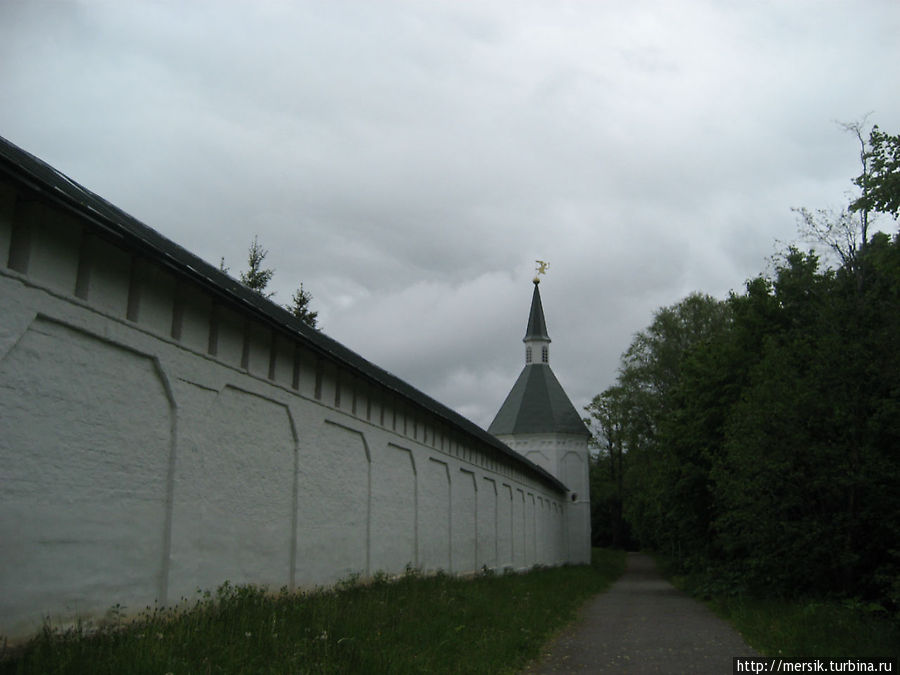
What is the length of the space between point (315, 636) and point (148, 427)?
2904 millimetres

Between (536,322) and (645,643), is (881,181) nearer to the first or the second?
(645,643)

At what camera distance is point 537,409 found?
163 ft

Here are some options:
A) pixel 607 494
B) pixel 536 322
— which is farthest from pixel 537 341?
pixel 607 494

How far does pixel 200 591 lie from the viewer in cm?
941

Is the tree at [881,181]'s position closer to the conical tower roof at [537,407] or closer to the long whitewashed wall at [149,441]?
the long whitewashed wall at [149,441]

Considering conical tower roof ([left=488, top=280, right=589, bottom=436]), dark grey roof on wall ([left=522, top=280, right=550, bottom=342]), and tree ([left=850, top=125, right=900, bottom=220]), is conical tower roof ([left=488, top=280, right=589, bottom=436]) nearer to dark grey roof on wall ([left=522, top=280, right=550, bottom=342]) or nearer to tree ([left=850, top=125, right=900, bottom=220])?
dark grey roof on wall ([left=522, top=280, right=550, bottom=342])

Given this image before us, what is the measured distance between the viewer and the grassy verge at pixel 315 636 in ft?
21.0

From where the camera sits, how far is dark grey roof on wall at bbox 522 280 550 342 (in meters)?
53.0

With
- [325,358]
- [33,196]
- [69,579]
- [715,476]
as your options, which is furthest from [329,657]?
[715,476]

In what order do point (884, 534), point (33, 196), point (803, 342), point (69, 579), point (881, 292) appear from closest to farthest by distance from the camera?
point (33, 196) < point (69, 579) < point (884, 534) < point (803, 342) < point (881, 292)

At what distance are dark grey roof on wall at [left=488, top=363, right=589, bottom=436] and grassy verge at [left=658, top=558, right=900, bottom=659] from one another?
30.9m

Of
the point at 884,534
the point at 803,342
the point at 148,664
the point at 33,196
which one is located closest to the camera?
the point at 148,664

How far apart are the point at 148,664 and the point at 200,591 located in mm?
3353

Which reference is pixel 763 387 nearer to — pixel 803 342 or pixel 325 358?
pixel 803 342
